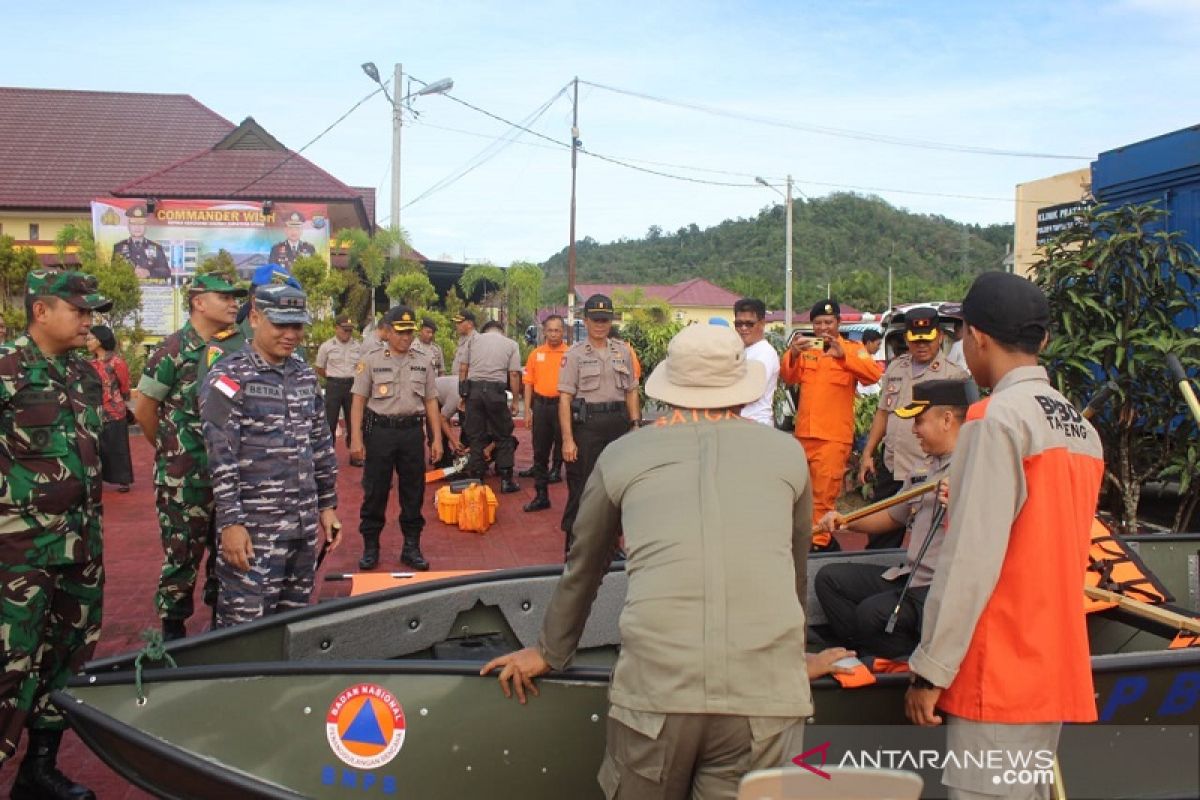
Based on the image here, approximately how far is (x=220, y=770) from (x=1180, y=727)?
2.72 metres

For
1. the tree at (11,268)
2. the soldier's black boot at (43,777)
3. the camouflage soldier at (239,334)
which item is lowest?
the soldier's black boot at (43,777)

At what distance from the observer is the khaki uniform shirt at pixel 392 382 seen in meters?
6.36

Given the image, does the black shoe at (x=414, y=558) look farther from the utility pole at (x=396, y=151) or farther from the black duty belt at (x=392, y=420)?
the utility pole at (x=396, y=151)

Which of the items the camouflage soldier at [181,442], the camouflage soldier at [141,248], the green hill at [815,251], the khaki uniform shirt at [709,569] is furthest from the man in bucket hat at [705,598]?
the green hill at [815,251]

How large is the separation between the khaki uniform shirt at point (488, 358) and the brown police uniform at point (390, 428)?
2.83 meters

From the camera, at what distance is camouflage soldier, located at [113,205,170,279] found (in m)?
20.6

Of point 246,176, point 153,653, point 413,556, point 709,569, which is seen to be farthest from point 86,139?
point 709,569

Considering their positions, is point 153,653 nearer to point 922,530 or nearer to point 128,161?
point 922,530

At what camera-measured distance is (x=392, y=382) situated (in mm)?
6379

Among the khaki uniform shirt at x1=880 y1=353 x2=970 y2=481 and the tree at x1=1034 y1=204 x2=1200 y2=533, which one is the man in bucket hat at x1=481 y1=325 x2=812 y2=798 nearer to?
the khaki uniform shirt at x1=880 y1=353 x2=970 y2=481

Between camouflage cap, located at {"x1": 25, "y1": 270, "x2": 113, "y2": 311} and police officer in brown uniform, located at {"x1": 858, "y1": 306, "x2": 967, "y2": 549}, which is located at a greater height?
camouflage cap, located at {"x1": 25, "y1": 270, "x2": 113, "y2": 311}

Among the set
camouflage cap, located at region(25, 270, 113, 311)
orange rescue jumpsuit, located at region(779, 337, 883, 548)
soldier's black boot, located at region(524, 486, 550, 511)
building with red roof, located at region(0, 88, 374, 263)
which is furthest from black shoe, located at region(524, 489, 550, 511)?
building with red roof, located at region(0, 88, 374, 263)

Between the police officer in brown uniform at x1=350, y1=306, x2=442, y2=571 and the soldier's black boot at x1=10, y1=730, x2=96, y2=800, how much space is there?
3055 mm

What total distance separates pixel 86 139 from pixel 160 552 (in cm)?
2575
